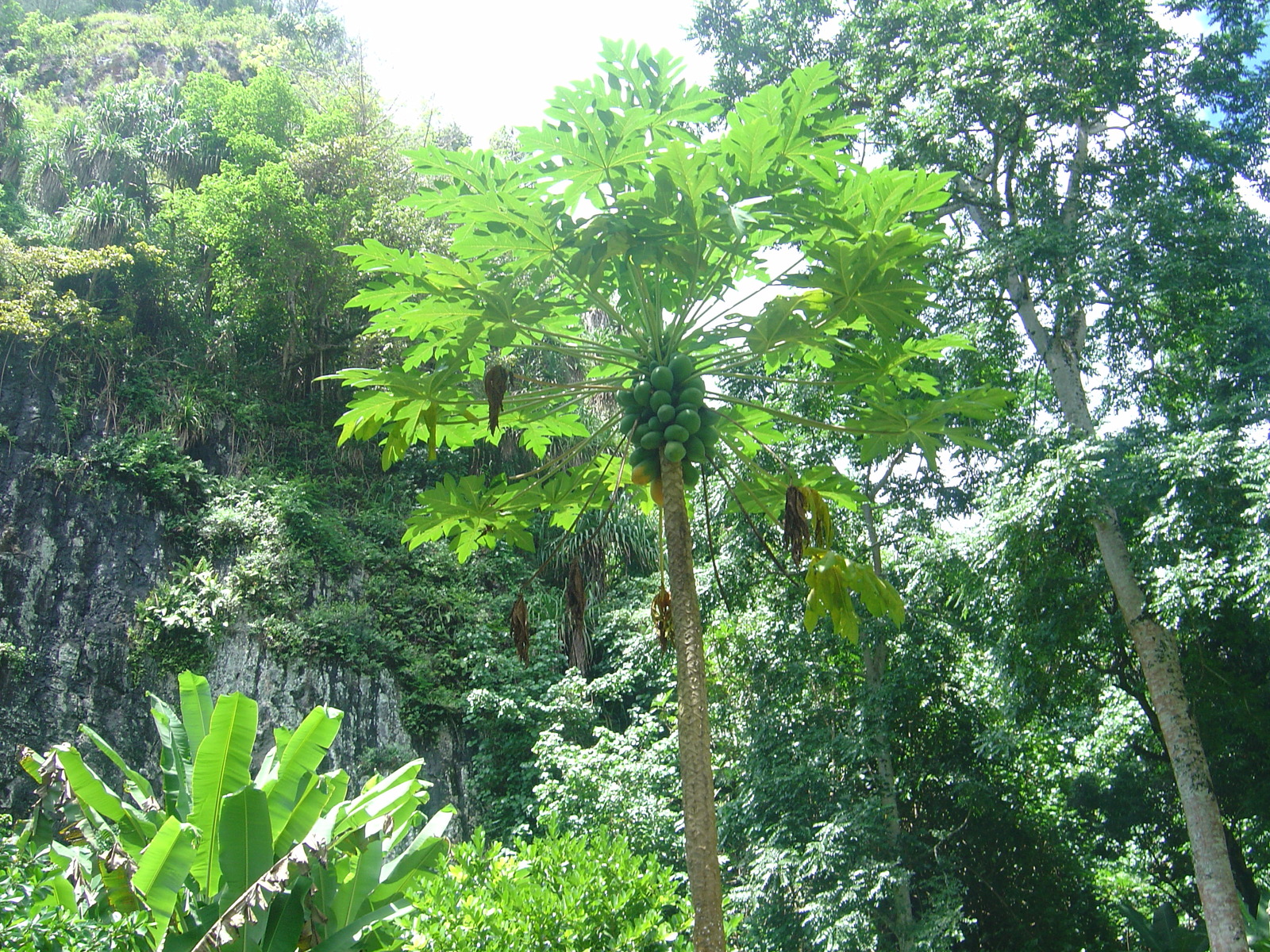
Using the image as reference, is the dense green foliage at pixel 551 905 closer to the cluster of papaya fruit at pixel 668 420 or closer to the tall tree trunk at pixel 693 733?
the tall tree trunk at pixel 693 733

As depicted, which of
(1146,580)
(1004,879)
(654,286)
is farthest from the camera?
(1004,879)

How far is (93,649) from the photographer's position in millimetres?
11164

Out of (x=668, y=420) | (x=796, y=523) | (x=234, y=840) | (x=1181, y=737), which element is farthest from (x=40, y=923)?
(x=1181, y=737)

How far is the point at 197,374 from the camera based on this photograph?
15.4m

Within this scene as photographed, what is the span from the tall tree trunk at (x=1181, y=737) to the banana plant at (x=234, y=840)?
652 centimetres

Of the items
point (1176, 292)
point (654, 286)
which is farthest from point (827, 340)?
point (1176, 292)

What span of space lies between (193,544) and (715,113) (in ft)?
36.2

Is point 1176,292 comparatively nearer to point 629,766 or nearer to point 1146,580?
point 1146,580

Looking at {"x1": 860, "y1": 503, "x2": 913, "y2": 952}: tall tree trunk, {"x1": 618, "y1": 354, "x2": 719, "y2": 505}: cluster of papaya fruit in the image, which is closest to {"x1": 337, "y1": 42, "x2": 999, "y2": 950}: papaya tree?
{"x1": 618, "y1": 354, "x2": 719, "y2": 505}: cluster of papaya fruit

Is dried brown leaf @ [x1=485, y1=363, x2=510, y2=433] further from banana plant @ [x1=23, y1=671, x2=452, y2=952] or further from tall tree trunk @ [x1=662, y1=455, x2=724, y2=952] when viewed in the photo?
banana plant @ [x1=23, y1=671, x2=452, y2=952]

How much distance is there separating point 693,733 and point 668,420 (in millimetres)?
1198

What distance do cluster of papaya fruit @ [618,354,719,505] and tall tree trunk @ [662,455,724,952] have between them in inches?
3.3

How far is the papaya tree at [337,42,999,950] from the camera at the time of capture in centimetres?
356

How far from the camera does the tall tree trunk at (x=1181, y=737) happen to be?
8.32m
